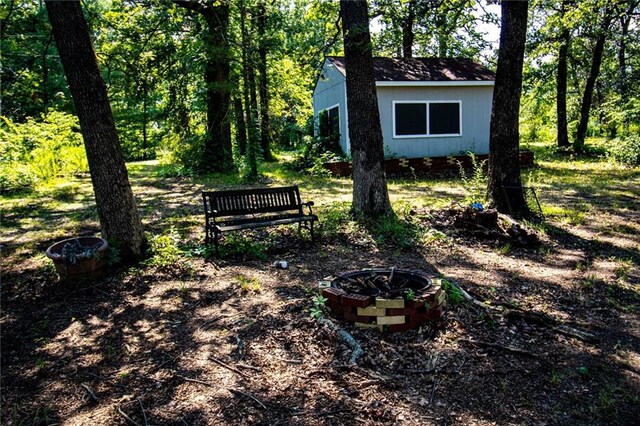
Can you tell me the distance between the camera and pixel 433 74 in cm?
1619

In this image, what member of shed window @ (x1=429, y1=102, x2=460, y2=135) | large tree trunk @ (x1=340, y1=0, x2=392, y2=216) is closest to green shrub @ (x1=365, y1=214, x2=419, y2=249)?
large tree trunk @ (x1=340, y1=0, x2=392, y2=216)

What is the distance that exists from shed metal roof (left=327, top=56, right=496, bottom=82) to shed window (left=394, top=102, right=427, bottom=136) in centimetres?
94

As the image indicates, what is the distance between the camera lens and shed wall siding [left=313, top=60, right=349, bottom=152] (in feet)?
52.6

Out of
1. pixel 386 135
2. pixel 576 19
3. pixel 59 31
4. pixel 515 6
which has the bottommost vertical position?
pixel 386 135

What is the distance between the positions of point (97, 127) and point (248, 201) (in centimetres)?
230

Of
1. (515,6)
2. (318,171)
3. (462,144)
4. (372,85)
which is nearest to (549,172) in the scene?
(462,144)

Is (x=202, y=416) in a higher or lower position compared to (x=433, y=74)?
lower

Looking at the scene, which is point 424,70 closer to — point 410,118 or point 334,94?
point 410,118

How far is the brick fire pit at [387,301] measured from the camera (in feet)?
11.9

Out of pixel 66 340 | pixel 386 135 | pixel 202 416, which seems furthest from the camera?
pixel 386 135

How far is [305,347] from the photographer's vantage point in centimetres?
352

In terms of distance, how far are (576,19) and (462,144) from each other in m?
6.10

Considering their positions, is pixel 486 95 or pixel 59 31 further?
pixel 486 95

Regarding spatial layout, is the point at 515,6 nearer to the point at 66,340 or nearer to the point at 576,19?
the point at 576,19
